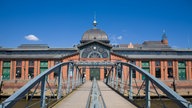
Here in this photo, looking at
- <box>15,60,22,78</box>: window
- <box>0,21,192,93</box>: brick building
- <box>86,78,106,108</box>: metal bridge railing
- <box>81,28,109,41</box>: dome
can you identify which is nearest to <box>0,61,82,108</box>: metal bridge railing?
<box>86,78,106,108</box>: metal bridge railing

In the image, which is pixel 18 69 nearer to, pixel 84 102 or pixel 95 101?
Result: pixel 84 102

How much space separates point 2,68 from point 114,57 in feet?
83.4

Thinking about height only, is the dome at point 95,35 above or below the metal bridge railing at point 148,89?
above

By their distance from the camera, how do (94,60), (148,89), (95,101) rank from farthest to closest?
(94,60) → (148,89) → (95,101)

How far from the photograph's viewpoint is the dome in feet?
176

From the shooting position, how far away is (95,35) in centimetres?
5391

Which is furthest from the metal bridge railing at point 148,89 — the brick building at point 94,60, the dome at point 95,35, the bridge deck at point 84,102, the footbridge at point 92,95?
the dome at point 95,35

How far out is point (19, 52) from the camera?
49281 millimetres

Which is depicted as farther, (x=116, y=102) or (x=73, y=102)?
(x=116, y=102)

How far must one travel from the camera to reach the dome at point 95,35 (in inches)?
2109

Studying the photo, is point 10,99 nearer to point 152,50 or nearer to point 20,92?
point 20,92

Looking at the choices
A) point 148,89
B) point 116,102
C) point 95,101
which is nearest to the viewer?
point 95,101

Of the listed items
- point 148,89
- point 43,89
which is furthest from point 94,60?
point 148,89

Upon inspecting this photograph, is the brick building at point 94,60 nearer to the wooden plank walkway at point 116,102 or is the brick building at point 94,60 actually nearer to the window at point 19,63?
the window at point 19,63
